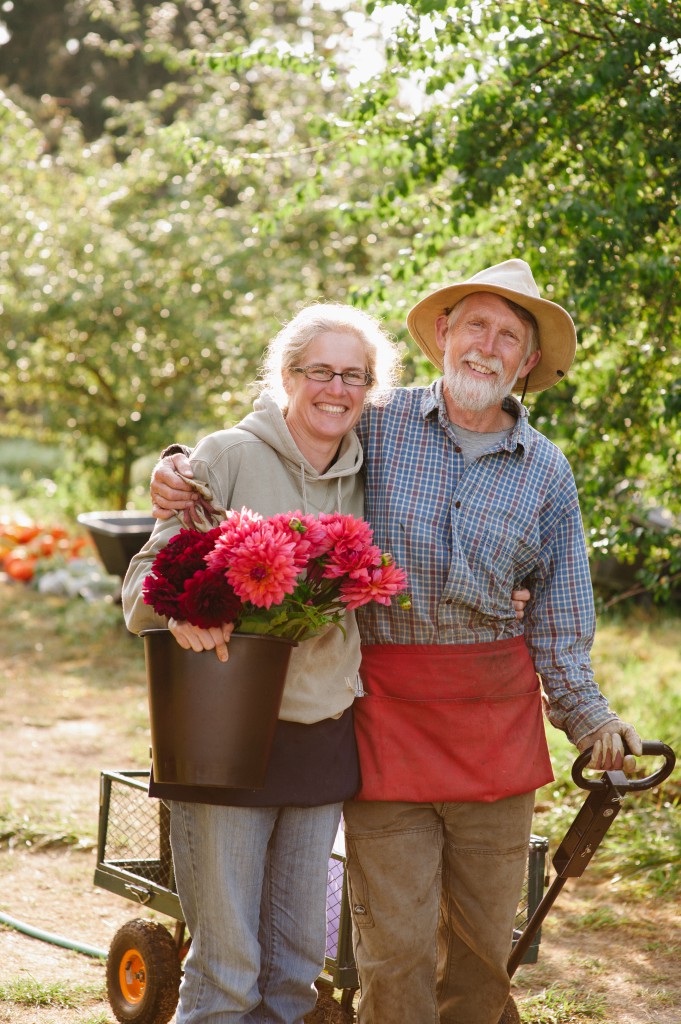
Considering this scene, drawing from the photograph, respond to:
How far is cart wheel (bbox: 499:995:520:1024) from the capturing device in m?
3.14

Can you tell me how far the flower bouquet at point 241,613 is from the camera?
2.23 metres

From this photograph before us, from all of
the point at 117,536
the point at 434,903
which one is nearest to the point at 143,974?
the point at 434,903

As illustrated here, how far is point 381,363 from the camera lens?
277 centimetres

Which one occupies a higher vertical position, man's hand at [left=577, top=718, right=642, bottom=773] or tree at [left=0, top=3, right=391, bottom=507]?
tree at [left=0, top=3, right=391, bottom=507]

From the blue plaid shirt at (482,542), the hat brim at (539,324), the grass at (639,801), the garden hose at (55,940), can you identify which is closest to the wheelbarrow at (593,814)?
the blue plaid shirt at (482,542)

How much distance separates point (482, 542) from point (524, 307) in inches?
25.8

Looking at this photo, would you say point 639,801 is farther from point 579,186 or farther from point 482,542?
point 482,542

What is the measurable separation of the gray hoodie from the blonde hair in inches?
4.9

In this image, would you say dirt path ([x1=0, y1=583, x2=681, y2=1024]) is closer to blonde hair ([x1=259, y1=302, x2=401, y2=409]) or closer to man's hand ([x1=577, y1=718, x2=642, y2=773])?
man's hand ([x1=577, y1=718, x2=642, y2=773])

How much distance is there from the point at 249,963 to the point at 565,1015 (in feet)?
5.17

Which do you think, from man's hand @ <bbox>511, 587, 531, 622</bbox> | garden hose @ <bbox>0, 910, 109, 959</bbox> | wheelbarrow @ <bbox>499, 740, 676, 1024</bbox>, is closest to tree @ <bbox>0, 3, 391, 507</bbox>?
garden hose @ <bbox>0, 910, 109, 959</bbox>

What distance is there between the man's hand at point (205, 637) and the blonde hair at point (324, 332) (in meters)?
0.71

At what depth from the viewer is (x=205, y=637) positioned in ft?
7.45

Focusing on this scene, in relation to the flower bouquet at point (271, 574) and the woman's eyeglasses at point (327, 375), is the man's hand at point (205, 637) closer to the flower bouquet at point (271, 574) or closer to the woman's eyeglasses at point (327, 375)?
the flower bouquet at point (271, 574)
